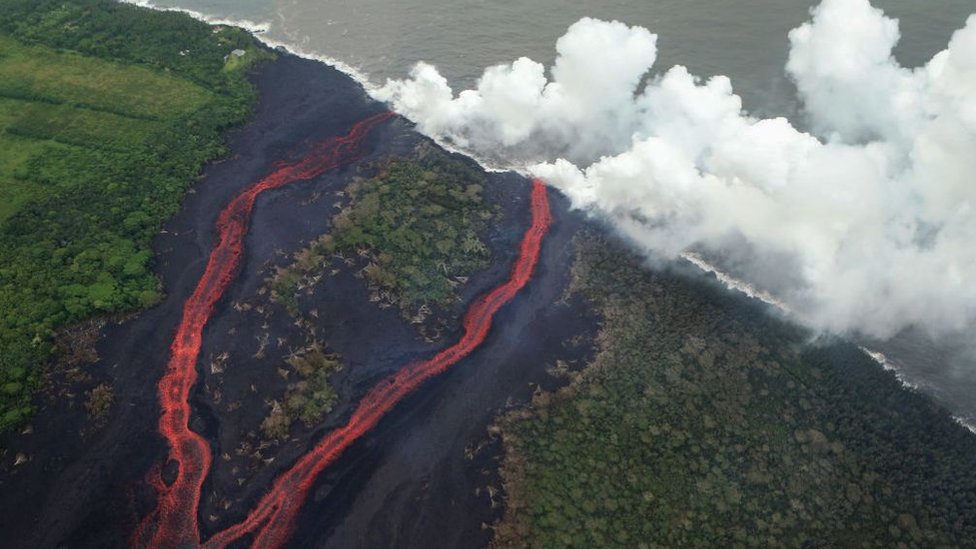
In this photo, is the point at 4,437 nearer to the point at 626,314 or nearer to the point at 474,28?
the point at 626,314

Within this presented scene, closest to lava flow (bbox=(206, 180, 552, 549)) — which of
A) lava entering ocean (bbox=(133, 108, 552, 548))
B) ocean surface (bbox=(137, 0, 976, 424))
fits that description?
lava entering ocean (bbox=(133, 108, 552, 548))

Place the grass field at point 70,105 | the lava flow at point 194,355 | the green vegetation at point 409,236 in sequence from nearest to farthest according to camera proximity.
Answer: the lava flow at point 194,355
the green vegetation at point 409,236
the grass field at point 70,105

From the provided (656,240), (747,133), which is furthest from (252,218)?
(747,133)

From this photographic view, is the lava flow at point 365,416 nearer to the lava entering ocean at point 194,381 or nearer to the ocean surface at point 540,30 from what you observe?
the lava entering ocean at point 194,381

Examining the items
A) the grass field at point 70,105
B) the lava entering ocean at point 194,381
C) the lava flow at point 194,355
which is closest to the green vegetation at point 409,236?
the lava entering ocean at point 194,381

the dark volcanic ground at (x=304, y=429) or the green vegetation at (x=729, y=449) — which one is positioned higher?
the green vegetation at (x=729, y=449)

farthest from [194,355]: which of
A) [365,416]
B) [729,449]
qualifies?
[729,449]
